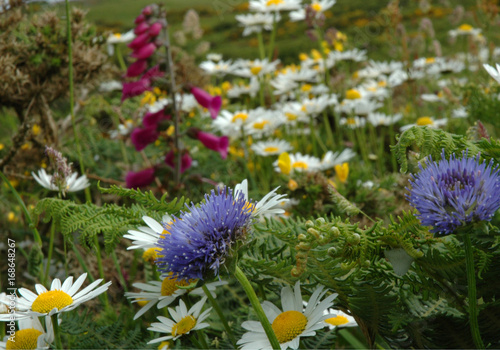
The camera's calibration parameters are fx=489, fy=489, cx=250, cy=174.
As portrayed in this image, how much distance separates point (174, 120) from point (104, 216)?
0.81 m

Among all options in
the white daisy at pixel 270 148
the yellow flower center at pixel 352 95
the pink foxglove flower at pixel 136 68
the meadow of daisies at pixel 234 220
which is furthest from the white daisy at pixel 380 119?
the pink foxglove flower at pixel 136 68

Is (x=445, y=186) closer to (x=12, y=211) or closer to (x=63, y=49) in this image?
(x=63, y=49)

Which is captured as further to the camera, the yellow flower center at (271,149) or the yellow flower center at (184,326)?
the yellow flower center at (271,149)

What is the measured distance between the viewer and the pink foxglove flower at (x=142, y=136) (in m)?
1.57

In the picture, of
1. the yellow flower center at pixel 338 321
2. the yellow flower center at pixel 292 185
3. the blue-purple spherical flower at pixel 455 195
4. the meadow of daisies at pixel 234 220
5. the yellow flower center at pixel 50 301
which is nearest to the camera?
the blue-purple spherical flower at pixel 455 195

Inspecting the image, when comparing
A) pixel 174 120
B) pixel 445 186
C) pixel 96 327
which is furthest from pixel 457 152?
pixel 174 120

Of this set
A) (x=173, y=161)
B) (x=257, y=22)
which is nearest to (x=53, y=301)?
(x=173, y=161)

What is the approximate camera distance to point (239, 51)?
7965 mm

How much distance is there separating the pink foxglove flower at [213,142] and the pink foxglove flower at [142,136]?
0.48 ft

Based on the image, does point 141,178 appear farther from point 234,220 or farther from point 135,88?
point 234,220

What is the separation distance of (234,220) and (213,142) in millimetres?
1043

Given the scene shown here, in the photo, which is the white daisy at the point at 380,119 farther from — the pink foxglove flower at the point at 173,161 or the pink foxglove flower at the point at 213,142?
the pink foxglove flower at the point at 173,161

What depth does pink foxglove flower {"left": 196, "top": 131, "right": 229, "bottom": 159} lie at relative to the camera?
1637 millimetres

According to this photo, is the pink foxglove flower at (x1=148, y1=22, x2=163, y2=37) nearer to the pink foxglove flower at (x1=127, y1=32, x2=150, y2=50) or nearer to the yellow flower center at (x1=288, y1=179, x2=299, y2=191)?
the pink foxglove flower at (x1=127, y1=32, x2=150, y2=50)
